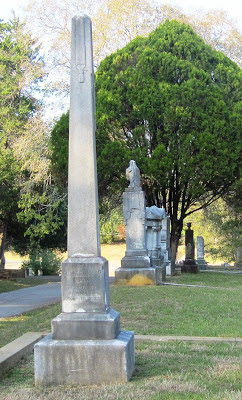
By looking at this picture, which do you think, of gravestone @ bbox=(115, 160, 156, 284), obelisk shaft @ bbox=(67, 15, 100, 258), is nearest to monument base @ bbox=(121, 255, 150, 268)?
gravestone @ bbox=(115, 160, 156, 284)

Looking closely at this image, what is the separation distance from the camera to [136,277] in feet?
44.5

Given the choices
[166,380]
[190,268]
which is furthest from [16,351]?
Answer: [190,268]

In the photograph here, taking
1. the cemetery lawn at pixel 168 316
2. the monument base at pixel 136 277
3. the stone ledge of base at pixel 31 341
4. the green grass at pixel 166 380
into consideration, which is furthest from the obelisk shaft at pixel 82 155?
the monument base at pixel 136 277

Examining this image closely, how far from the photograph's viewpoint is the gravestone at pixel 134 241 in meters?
13.6

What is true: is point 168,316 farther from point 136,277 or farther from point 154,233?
point 154,233

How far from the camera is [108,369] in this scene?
4.56 meters

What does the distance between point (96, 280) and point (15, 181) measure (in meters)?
20.2

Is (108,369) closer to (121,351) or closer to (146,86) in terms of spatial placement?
(121,351)

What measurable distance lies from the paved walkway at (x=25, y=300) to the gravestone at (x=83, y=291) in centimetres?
592

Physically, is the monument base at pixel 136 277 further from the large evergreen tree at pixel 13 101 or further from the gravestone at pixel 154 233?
the large evergreen tree at pixel 13 101

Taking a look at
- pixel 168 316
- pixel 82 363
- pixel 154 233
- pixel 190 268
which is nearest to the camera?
pixel 82 363

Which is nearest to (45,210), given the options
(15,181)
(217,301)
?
(15,181)

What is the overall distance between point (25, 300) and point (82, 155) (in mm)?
9163

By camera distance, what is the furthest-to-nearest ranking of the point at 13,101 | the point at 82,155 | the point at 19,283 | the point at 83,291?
the point at 13,101
the point at 19,283
the point at 82,155
the point at 83,291
